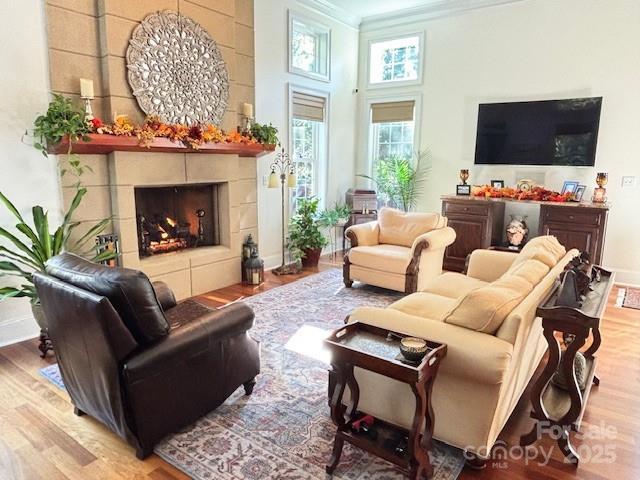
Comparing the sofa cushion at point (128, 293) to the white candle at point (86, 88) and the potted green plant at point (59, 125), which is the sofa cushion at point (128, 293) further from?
the white candle at point (86, 88)

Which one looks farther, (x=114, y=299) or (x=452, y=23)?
(x=452, y=23)

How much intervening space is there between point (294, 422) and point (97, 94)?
3.15 meters

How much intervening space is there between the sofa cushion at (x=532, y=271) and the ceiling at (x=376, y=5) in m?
4.64

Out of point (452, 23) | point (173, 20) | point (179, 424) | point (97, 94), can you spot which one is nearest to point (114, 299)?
point (179, 424)

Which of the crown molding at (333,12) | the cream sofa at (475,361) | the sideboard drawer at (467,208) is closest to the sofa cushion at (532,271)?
the cream sofa at (475,361)

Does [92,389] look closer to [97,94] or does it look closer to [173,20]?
[97,94]

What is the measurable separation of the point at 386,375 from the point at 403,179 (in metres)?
4.81

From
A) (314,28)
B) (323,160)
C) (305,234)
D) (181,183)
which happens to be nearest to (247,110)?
(181,183)

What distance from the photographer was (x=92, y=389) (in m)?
2.14

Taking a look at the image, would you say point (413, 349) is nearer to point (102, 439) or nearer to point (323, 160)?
point (102, 439)

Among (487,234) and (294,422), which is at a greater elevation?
(487,234)

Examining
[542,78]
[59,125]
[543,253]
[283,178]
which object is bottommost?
[543,253]

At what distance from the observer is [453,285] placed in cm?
340

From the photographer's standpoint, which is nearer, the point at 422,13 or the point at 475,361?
the point at 475,361
